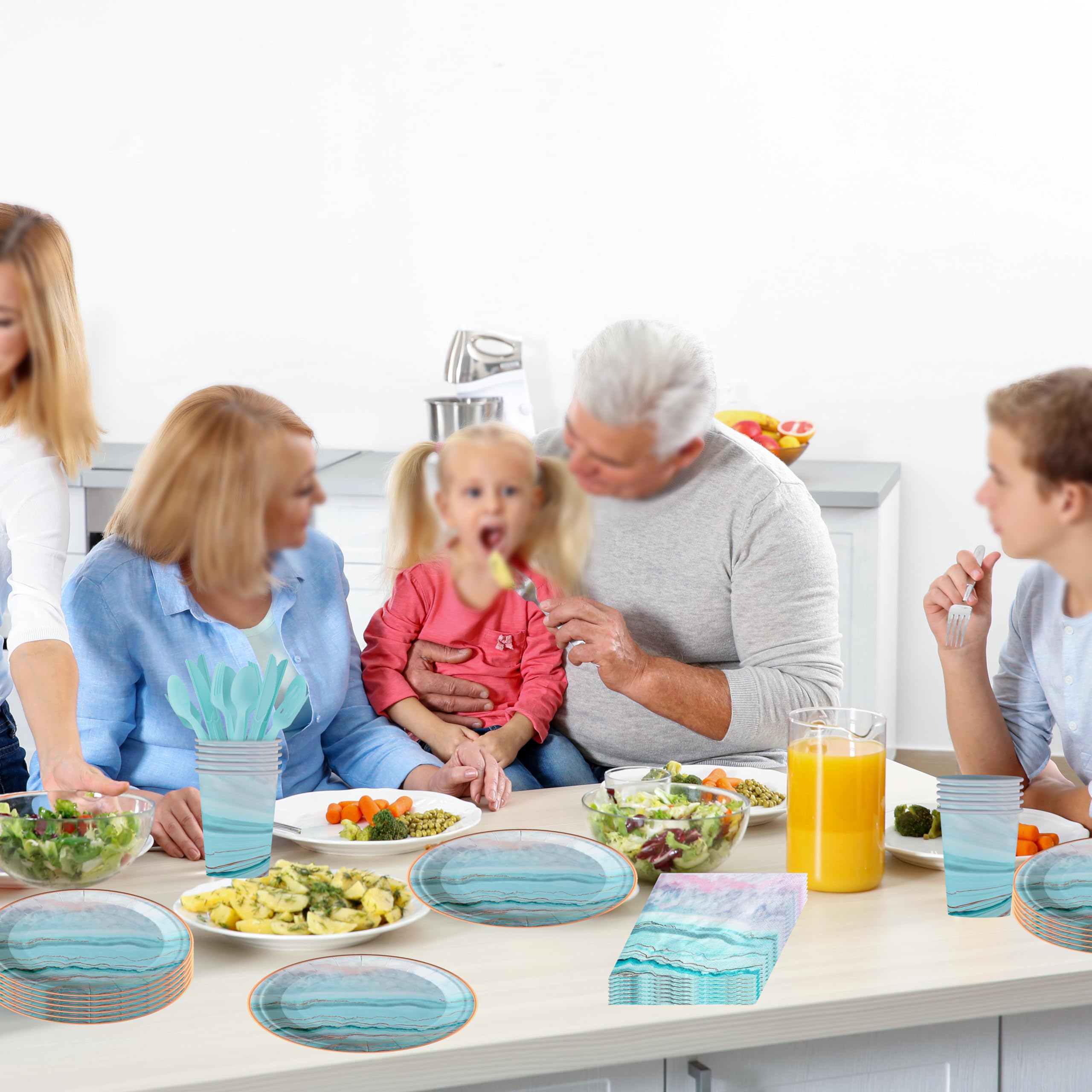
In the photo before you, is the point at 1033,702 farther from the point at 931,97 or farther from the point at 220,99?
the point at 220,99

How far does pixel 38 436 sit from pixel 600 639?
44cm

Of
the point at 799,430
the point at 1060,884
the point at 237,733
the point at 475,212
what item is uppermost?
the point at 475,212

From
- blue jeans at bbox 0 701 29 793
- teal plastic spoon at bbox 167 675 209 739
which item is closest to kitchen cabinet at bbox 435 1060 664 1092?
teal plastic spoon at bbox 167 675 209 739

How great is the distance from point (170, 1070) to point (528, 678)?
1.16ft

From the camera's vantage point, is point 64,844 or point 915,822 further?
point 915,822

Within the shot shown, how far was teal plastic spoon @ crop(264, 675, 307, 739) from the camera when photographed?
94cm

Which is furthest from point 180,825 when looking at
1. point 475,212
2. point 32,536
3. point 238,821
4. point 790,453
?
point 790,453

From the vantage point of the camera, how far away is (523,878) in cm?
100

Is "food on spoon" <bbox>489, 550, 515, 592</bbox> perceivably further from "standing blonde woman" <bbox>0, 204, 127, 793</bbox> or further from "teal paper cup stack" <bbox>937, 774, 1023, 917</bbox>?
"teal paper cup stack" <bbox>937, 774, 1023, 917</bbox>

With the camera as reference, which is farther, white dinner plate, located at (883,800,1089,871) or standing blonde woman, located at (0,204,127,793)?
white dinner plate, located at (883,800,1089,871)

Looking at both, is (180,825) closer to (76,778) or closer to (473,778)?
(76,778)

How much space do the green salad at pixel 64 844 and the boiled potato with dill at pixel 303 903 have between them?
0.07m

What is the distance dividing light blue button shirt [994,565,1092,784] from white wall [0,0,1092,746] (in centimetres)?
8

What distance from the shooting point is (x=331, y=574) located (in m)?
0.71
